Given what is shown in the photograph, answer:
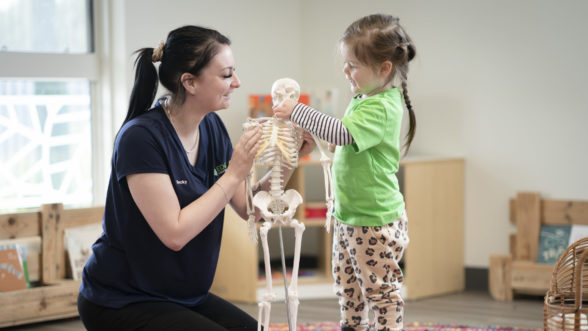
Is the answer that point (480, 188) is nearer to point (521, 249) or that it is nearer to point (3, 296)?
point (521, 249)

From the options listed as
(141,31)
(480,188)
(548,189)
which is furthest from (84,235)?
(548,189)

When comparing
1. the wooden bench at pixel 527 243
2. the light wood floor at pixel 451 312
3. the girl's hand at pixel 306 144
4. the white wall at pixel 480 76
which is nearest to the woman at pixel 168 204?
the girl's hand at pixel 306 144

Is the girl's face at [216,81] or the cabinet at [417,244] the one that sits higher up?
the girl's face at [216,81]

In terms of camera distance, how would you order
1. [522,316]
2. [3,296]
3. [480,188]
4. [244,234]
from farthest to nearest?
[480,188] < [244,234] < [522,316] < [3,296]

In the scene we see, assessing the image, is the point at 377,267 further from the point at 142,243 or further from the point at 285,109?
the point at 142,243

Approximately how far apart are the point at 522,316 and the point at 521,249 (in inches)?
20.7

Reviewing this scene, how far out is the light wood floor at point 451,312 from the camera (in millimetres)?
3484

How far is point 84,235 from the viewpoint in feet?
11.9

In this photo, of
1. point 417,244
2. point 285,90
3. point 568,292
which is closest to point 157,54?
point 285,90

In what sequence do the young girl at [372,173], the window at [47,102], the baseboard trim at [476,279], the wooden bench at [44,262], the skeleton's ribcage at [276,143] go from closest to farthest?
the skeleton's ribcage at [276,143] < the young girl at [372,173] < the wooden bench at [44,262] < the window at [47,102] < the baseboard trim at [476,279]

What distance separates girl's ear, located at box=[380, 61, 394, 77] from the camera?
2234 millimetres

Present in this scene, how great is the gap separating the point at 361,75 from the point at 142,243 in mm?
885

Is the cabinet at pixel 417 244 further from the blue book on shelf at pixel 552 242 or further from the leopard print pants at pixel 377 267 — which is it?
the leopard print pants at pixel 377 267

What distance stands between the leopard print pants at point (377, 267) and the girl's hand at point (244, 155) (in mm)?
538
